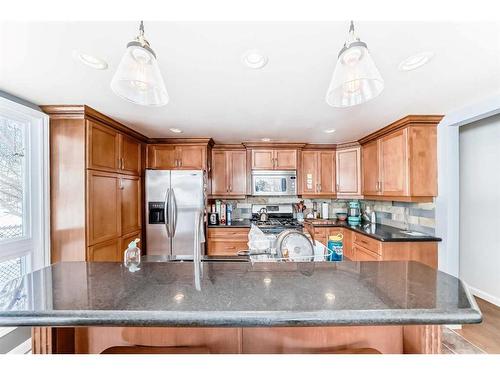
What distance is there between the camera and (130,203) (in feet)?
9.89

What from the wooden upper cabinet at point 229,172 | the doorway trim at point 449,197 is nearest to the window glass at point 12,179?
the wooden upper cabinet at point 229,172

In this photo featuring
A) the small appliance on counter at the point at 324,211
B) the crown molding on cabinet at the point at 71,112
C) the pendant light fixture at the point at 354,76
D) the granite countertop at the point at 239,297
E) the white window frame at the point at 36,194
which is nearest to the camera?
the granite countertop at the point at 239,297

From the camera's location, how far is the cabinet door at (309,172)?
392 centimetres

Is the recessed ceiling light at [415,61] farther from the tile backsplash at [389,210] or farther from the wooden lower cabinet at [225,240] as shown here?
the wooden lower cabinet at [225,240]

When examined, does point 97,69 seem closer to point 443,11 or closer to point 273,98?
point 273,98

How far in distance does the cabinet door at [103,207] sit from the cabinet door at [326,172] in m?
3.04

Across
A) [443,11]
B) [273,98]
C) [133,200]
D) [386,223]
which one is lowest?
[386,223]

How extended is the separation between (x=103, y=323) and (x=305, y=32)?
1.45 meters

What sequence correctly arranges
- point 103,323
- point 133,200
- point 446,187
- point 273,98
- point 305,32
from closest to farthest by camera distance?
point 103,323, point 305,32, point 273,98, point 446,187, point 133,200

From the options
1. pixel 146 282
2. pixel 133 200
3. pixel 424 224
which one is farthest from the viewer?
pixel 133 200

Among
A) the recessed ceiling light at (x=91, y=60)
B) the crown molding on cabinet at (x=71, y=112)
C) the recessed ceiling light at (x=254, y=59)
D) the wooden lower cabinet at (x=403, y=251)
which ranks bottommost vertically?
the wooden lower cabinet at (x=403, y=251)

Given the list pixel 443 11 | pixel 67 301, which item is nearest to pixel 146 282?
pixel 67 301

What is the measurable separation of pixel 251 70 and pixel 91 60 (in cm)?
98

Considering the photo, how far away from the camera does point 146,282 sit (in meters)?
0.93
